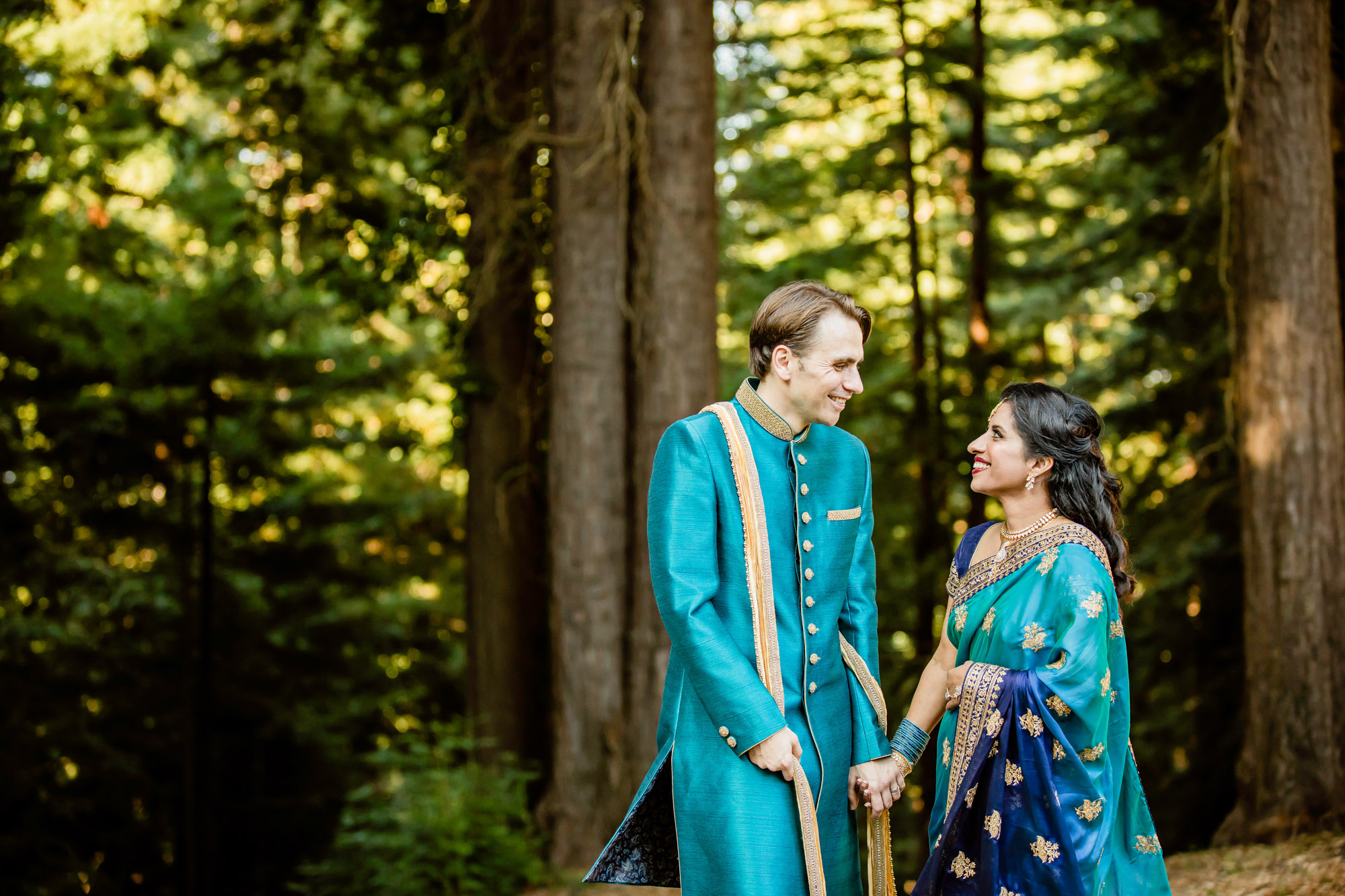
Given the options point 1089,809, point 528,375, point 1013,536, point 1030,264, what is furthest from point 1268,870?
point 1030,264

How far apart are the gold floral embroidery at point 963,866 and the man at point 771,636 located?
18 cm

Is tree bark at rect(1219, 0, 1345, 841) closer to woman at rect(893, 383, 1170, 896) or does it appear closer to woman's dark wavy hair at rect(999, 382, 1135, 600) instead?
woman at rect(893, 383, 1170, 896)

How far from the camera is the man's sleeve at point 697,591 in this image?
8.41 feet

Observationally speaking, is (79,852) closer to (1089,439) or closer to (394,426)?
(394,426)

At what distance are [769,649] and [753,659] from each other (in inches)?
1.9

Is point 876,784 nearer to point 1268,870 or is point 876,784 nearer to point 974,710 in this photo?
point 974,710

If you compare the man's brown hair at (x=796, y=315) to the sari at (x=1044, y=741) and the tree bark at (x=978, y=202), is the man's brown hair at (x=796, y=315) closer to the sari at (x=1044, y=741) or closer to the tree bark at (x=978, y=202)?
the sari at (x=1044, y=741)

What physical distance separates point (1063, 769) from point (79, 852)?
37.0ft

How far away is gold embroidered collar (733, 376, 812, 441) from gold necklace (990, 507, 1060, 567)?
66 cm

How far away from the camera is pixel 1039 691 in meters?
2.72

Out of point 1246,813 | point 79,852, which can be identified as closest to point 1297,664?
point 1246,813

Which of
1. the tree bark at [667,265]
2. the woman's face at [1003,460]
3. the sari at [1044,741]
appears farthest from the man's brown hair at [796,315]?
the tree bark at [667,265]

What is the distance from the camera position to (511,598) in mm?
8117

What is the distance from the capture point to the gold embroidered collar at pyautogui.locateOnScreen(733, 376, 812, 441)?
9.35ft
